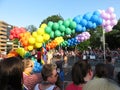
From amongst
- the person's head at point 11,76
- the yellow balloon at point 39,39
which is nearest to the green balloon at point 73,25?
the yellow balloon at point 39,39

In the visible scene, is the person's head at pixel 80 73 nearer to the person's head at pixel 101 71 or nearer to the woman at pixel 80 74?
the woman at pixel 80 74

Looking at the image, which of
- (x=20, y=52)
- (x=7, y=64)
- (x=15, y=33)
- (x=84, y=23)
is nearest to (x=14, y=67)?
(x=7, y=64)

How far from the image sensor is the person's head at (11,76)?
9.45 feet

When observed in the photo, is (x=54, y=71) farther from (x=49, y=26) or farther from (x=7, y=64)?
(x=49, y=26)

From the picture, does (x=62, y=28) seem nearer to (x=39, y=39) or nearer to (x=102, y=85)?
(x=39, y=39)

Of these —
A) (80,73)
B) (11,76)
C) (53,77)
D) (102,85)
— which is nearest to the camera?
(11,76)

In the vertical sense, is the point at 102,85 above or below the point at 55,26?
below

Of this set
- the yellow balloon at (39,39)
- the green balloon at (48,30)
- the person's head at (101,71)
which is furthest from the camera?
the green balloon at (48,30)

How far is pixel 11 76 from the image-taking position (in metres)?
2.88

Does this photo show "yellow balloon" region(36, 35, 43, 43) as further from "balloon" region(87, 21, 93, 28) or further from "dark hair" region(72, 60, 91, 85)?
"dark hair" region(72, 60, 91, 85)

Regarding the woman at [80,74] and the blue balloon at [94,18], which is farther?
the blue balloon at [94,18]

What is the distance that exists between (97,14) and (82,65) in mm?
10454

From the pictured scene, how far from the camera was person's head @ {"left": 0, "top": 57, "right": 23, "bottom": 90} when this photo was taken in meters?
2.88

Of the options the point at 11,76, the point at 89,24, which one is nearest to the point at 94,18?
the point at 89,24
